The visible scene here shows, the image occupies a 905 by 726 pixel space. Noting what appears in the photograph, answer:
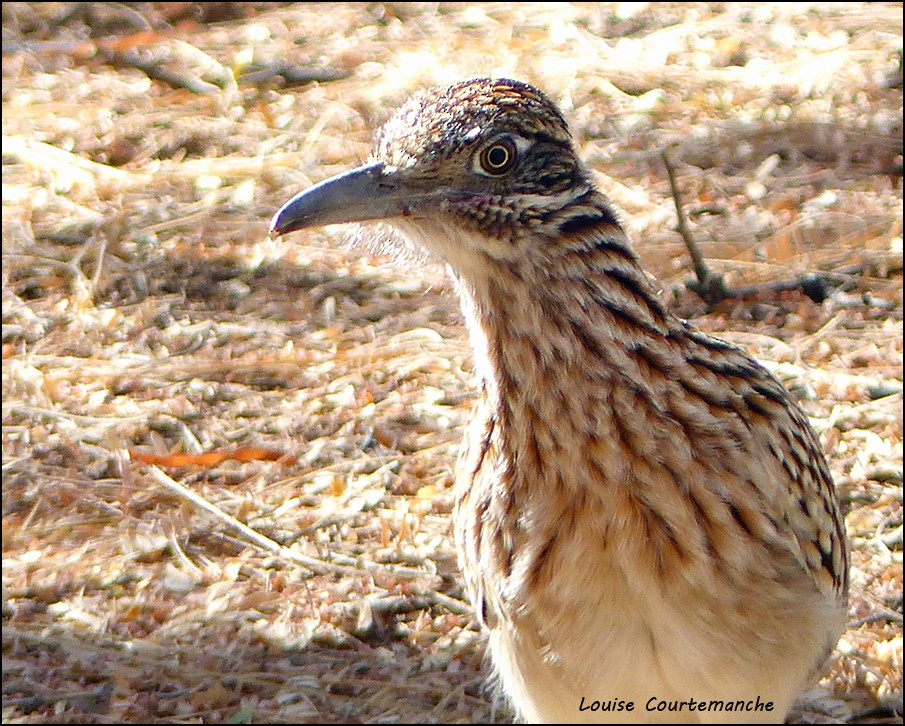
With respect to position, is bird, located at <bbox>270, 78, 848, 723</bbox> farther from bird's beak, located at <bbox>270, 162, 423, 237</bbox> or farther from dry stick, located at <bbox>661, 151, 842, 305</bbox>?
dry stick, located at <bbox>661, 151, 842, 305</bbox>

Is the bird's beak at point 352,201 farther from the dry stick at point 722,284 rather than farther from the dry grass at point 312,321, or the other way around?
the dry stick at point 722,284

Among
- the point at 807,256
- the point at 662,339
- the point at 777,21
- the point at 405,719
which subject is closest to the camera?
the point at 662,339

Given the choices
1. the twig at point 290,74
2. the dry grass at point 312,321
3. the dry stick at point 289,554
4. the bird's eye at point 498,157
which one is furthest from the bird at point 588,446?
the twig at point 290,74

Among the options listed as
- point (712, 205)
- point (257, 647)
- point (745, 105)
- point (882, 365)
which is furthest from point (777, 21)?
point (257, 647)

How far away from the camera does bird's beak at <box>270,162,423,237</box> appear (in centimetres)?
362

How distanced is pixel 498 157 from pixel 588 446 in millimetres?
785

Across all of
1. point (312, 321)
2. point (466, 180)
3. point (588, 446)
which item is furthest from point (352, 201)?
point (312, 321)

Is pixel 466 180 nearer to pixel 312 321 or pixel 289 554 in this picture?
pixel 289 554

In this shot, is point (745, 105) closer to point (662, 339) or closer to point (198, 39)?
point (198, 39)

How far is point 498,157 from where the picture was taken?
11.8ft

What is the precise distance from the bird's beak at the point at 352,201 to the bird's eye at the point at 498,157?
18cm

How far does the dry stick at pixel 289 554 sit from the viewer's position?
5.51 metres

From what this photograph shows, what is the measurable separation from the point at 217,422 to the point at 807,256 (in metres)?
3.01

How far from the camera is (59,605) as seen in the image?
5.37m
